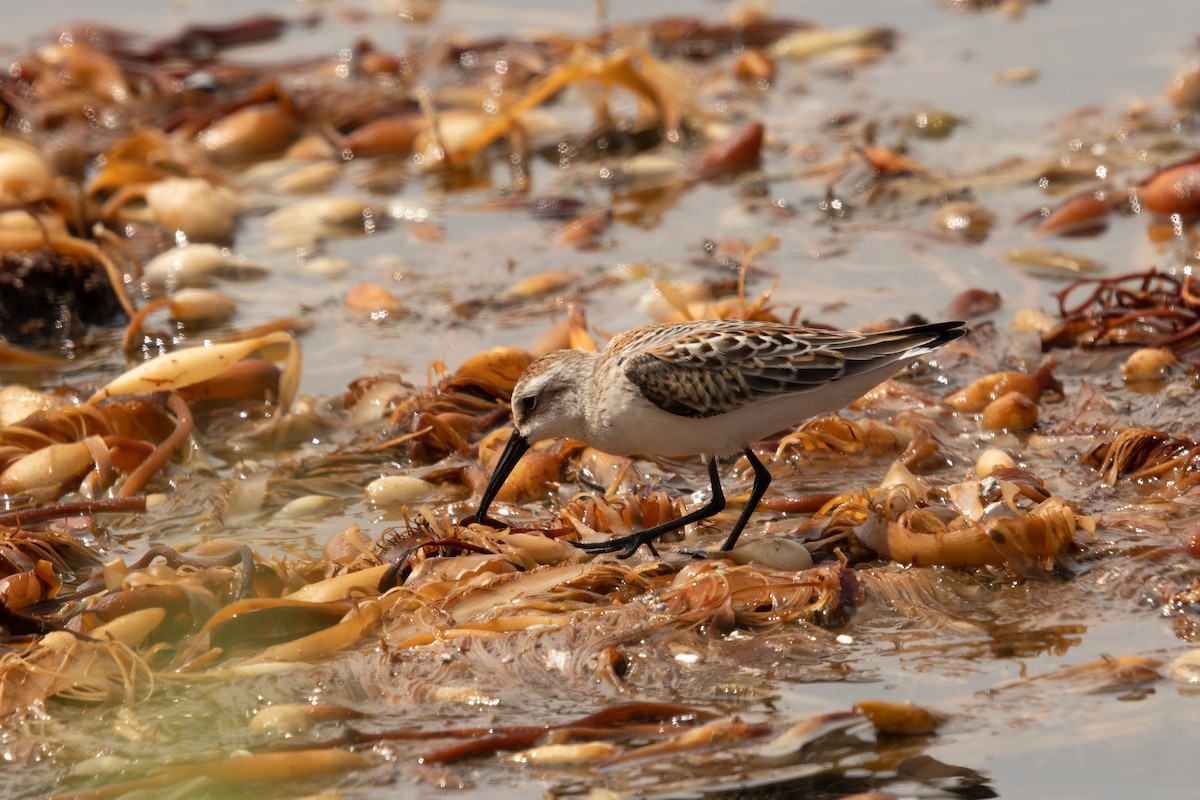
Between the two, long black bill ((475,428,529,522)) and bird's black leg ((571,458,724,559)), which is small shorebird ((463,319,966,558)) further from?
long black bill ((475,428,529,522))

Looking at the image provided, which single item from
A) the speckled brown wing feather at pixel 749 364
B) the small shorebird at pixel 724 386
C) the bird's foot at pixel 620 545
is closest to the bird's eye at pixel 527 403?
the small shorebird at pixel 724 386

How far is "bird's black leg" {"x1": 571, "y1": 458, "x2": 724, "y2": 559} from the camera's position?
502 centimetres

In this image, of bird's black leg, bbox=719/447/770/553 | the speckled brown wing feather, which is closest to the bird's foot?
bird's black leg, bbox=719/447/770/553

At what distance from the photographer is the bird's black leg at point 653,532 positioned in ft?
16.5

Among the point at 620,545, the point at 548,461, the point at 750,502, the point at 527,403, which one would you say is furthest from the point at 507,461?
the point at 750,502

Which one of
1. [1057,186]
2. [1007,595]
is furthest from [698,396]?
[1057,186]

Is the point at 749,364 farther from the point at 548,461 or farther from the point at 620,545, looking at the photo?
the point at 548,461

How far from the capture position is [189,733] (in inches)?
161

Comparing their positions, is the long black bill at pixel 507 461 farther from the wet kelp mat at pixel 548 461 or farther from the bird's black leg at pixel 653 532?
the bird's black leg at pixel 653 532

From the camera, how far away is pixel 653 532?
16.7 feet

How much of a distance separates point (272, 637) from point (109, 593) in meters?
0.62

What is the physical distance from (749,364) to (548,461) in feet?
4.02

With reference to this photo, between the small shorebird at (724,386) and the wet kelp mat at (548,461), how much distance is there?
0.34m

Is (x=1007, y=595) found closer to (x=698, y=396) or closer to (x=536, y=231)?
(x=698, y=396)
